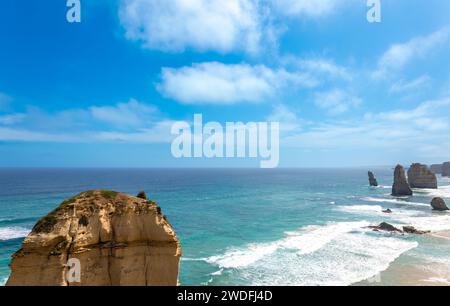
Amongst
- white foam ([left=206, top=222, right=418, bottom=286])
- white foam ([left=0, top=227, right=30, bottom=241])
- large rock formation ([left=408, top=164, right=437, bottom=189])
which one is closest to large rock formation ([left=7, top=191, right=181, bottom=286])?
white foam ([left=206, top=222, right=418, bottom=286])

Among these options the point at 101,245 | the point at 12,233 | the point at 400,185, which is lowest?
the point at 12,233

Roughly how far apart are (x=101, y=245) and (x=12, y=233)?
4709 cm

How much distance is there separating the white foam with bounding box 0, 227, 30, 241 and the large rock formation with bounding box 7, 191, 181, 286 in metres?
43.1

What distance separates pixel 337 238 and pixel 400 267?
14081 mm

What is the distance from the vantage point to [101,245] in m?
16.4

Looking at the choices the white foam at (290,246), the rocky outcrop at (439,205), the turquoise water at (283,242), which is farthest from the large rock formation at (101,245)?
the rocky outcrop at (439,205)

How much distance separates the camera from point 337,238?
160 feet

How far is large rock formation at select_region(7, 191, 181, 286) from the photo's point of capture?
14695 mm

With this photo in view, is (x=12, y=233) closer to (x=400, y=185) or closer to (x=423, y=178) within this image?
(x=400, y=185)

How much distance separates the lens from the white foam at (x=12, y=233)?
161 feet

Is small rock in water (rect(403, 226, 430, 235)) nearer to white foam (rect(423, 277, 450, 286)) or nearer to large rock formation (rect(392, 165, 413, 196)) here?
white foam (rect(423, 277, 450, 286))

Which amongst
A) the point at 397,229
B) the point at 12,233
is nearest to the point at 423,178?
the point at 397,229
